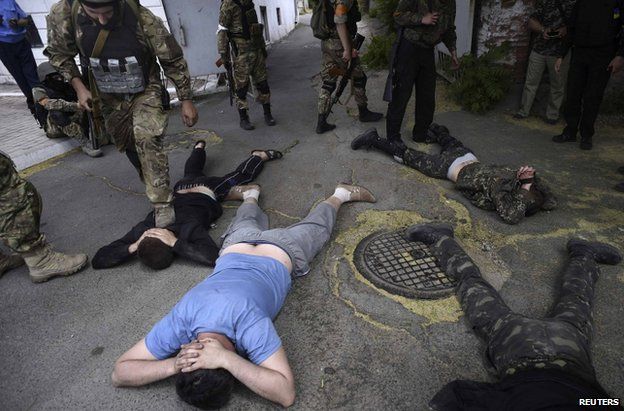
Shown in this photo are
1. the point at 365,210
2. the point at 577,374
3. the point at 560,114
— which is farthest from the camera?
the point at 560,114

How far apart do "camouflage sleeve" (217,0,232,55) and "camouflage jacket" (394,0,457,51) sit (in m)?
2.20

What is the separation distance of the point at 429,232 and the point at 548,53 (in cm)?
328

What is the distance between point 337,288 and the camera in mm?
2525

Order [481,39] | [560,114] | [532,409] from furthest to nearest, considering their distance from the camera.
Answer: [481,39] < [560,114] < [532,409]

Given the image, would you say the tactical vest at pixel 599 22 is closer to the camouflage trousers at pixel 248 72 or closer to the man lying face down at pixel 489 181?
the man lying face down at pixel 489 181

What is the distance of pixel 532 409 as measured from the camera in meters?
1.41

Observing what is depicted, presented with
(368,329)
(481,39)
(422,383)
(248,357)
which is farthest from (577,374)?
(481,39)

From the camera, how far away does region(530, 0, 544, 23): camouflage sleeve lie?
4.35 metres

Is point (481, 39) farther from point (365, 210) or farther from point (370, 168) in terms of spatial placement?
point (365, 210)

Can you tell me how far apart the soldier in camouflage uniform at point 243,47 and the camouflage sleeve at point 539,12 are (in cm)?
345

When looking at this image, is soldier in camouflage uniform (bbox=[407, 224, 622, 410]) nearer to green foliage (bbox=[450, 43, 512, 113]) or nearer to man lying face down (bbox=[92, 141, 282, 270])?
man lying face down (bbox=[92, 141, 282, 270])

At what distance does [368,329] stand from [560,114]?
4251 millimetres

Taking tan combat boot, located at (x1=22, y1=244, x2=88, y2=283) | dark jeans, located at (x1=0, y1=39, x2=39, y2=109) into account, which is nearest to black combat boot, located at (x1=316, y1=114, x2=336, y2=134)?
tan combat boot, located at (x1=22, y1=244, x2=88, y2=283)

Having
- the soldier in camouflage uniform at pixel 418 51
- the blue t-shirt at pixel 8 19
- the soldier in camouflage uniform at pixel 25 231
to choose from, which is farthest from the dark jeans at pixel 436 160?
the blue t-shirt at pixel 8 19
